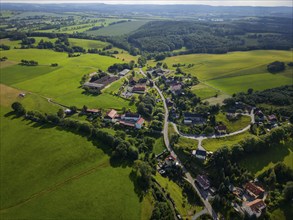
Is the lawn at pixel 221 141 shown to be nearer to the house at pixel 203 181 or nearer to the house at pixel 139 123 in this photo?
the house at pixel 203 181

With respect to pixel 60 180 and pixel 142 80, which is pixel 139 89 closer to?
pixel 142 80

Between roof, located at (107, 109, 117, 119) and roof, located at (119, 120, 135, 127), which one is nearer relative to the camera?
roof, located at (119, 120, 135, 127)

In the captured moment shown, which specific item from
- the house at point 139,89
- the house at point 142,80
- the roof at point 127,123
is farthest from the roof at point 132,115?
the house at point 142,80

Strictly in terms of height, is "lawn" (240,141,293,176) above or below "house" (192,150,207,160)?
below

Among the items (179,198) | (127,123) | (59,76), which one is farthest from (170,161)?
(59,76)

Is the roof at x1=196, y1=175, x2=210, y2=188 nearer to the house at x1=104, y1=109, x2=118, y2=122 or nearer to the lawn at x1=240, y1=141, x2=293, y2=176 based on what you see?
the lawn at x1=240, y1=141, x2=293, y2=176

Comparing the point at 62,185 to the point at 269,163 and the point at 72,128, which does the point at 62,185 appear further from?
the point at 269,163

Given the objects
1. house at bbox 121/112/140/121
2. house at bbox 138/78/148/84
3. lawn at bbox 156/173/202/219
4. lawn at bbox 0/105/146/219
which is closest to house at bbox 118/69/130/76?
house at bbox 138/78/148/84
